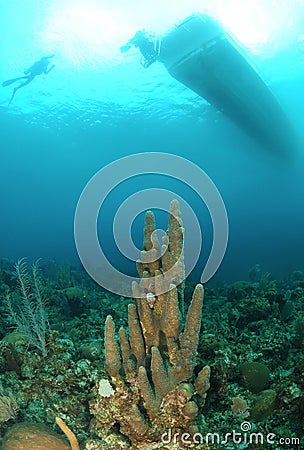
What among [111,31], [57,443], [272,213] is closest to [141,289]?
[57,443]

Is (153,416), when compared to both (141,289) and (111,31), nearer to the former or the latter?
(141,289)

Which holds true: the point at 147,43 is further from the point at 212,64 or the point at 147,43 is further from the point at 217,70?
the point at 217,70

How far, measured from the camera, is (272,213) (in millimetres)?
66312

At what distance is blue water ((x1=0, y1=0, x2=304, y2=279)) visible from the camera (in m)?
17.2

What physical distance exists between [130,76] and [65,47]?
18.5ft

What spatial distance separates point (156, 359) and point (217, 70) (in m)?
18.0

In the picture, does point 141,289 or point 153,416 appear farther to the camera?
point 141,289

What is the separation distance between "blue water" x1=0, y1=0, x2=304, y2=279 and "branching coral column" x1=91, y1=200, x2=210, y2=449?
7.73 metres

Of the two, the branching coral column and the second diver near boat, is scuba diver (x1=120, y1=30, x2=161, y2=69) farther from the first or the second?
the branching coral column

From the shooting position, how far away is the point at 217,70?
17641 millimetres

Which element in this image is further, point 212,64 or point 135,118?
point 135,118

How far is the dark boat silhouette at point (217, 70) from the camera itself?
1550 cm

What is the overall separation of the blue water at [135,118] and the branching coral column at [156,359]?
7731 millimetres

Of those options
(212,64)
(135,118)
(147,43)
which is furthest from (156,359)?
(135,118)
